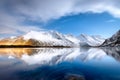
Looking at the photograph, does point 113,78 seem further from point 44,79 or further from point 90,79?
point 44,79

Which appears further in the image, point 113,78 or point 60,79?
point 113,78

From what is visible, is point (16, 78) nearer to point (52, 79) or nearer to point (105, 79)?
point (52, 79)

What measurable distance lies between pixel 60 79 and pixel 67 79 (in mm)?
1085

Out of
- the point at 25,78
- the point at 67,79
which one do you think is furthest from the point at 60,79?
the point at 25,78

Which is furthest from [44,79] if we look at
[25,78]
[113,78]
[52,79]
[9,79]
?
[113,78]

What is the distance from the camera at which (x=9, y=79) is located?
2992 centimetres

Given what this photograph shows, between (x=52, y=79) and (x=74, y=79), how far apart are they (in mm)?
3378

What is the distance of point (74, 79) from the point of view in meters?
29.1

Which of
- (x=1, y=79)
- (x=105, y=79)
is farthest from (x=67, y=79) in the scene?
(x=1, y=79)

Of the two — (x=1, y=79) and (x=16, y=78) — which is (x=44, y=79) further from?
(x=1, y=79)

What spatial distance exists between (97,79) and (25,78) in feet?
37.1

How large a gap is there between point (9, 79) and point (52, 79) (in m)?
6.64

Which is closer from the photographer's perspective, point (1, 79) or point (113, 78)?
point (1, 79)

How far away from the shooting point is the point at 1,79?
29656 mm
